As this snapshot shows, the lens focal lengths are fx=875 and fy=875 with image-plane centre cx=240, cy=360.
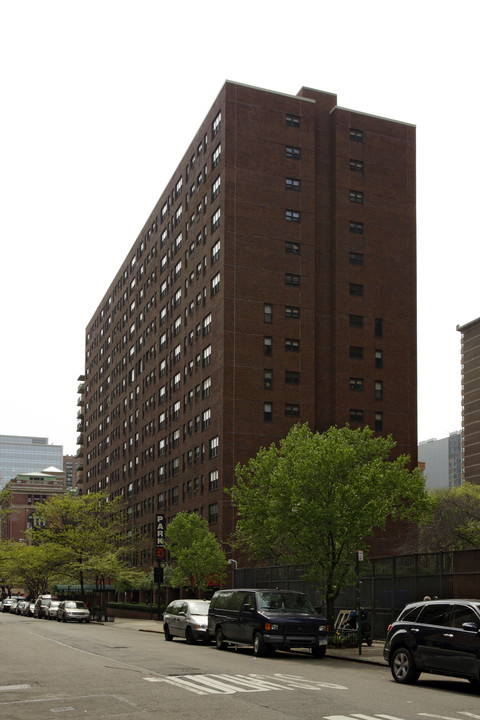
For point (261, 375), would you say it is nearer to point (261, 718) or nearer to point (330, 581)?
point (330, 581)

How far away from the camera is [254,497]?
142 ft

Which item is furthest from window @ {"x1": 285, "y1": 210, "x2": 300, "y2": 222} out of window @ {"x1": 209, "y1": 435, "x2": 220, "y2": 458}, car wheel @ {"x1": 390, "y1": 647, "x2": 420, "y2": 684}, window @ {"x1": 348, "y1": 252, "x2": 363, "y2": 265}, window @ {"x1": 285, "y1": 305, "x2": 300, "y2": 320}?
car wheel @ {"x1": 390, "y1": 647, "x2": 420, "y2": 684}

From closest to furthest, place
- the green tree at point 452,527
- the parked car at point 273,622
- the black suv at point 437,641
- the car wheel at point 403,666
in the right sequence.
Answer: the black suv at point 437,641
the car wheel at point 403,666
the parked car at point 273,622
the green tree at point 452,527

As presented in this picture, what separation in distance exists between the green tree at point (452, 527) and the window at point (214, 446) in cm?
1634

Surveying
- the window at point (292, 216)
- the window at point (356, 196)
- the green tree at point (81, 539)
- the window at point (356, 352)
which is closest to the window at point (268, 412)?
the window at point (356, 352)

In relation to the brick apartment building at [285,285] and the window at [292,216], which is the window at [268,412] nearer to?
the brick apartment building at [285,285]

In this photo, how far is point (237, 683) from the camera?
57.7 feet

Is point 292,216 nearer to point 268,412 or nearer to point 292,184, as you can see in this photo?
point 292,184

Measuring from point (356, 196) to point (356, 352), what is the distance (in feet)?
44.0

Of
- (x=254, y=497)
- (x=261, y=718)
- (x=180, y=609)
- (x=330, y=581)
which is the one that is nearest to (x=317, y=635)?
(x=330, y=581)

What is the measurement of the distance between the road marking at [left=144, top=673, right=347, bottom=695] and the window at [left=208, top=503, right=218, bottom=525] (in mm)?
46273

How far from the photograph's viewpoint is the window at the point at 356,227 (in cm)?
7301

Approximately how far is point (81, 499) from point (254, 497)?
139 ft

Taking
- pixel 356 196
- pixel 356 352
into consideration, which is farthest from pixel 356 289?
pixel 356 196
